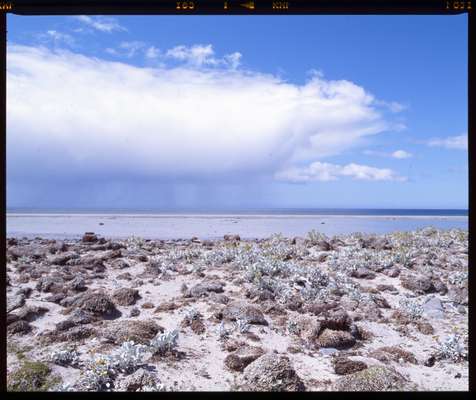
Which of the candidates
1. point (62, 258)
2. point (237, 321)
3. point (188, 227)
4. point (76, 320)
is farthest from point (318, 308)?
point (188, 227)

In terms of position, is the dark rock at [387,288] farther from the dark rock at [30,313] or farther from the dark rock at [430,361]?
the dark rock at [30,313]

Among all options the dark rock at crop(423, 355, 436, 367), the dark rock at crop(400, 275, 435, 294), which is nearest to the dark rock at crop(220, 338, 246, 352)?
the dark rock at crop(423, 355, 436, 367)

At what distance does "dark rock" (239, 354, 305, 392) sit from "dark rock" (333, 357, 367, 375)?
0.36m

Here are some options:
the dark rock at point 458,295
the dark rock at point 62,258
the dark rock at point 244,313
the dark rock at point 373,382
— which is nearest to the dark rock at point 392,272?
the dark rock at point 458,295

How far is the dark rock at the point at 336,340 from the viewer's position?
305 centimetres

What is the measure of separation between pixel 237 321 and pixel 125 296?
1451 millimetres

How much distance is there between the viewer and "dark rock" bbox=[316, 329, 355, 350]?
3049mm

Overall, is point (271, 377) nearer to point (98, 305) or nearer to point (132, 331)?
point (132, 331)

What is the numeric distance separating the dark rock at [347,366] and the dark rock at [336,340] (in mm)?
331

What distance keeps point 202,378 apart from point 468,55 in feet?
9.16

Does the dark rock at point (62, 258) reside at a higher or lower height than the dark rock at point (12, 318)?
higher

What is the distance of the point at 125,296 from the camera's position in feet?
13.1

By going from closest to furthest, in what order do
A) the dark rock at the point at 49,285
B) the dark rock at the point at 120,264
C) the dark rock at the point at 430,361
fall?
1. the dark rock at the point at 430,361
2. the dark rock at the point at 49,285
3. the dark rock at the point at 120,264
